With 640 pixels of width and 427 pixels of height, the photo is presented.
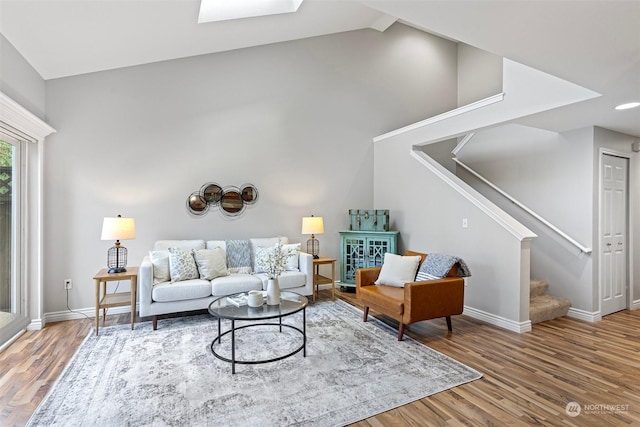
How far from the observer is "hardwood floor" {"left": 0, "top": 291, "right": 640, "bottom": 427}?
2109mm

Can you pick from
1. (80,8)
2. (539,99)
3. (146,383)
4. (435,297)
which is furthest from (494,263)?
(80,8)

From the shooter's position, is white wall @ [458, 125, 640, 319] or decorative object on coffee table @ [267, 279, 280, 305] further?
white wall @ [458, 125, 640, 319]

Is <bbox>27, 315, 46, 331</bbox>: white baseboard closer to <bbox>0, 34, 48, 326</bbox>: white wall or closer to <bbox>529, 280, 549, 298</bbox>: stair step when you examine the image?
<bbox>0, 34, 48, 326</bbox>: white wall

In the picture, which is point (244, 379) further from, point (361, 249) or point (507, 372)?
point (361, 249)

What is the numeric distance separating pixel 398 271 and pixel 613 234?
9.16 feet

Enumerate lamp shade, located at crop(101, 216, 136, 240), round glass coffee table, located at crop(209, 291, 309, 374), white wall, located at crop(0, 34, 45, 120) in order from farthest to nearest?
lamp shade, located at crop(101, 216, 136, 240)
white wall, located at crop(0, 34, 45, 120)
round glass coffee table, located at crop(209, 291, 309, 374)

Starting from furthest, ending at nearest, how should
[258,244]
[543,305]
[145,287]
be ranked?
[258,244], [543,305], [145,287]

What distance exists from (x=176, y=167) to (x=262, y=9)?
2194 millimetres

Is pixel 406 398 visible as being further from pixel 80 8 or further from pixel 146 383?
pixel 80 8

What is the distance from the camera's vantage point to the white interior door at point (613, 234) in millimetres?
4094

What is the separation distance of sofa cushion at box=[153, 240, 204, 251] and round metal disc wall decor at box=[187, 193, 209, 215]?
446 mm

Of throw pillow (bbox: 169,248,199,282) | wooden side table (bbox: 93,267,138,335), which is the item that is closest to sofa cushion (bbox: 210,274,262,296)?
throw pillow (bbox: 169,248,199,282)

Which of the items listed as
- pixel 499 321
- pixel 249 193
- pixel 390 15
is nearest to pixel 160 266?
pixel 249 193

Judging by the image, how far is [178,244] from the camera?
4234 millimetres
